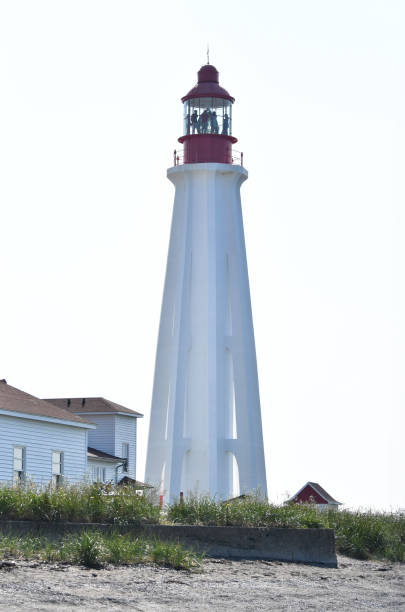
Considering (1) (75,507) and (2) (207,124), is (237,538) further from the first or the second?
(2) (207,124)

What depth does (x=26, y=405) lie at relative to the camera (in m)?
33.8

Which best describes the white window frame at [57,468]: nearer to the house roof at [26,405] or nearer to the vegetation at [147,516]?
the house roof at [26,405]

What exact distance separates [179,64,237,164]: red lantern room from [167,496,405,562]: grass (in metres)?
21.0

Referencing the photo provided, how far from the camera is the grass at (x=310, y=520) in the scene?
61.3ft

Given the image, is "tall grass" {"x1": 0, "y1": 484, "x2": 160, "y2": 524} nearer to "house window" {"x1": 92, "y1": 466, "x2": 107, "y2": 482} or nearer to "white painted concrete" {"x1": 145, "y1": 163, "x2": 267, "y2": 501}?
"white painted concrete" {"x1": 145, "y1": 163, "x2": 267, "y2": 501}

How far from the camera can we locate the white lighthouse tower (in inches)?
1553

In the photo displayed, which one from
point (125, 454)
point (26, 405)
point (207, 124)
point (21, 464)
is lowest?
point (21, 464)

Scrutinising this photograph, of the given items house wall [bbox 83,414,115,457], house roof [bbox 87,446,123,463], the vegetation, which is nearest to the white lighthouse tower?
house roof [bbox 87,446,123,463]

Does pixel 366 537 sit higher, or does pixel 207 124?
pixel 207 124

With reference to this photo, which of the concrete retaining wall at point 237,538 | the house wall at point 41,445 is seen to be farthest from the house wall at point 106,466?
the concrete retaining wall at point 237,538

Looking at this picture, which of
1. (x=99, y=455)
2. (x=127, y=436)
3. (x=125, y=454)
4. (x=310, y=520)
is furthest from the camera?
(x=127, y=436)

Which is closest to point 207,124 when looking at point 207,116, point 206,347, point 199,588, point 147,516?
point 207,116

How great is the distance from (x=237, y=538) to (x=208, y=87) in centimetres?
2753

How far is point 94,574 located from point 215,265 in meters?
26.7
